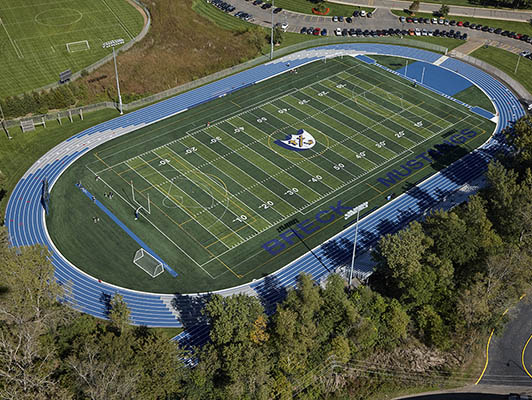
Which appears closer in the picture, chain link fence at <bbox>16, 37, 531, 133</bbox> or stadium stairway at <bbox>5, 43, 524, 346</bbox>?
stadium stairway at <bbox>5, 43, 524, 346</bbox>

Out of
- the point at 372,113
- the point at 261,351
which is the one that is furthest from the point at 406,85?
the point at 261,351

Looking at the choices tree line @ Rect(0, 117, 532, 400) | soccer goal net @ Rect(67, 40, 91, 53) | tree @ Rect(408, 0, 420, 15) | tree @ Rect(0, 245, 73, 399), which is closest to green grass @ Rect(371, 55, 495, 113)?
tree @ Rect(408, 0, 420, 15)

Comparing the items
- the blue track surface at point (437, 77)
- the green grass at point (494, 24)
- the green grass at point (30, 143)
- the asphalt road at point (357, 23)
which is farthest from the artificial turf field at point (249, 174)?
the green grass at point (494, 24)

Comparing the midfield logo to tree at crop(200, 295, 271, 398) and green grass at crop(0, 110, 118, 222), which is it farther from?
tree at crop(200, 295, 271, 398)

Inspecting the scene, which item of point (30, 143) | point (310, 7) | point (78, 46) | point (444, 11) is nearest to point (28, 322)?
point (30, 143)

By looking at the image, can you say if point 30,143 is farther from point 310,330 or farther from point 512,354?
point 512,354

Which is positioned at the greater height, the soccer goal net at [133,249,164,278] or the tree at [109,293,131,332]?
the tree at [109,293,131,332]
